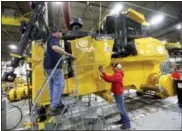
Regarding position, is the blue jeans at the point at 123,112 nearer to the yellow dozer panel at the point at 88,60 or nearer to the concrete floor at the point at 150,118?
the concrete floor at the point at 150,118

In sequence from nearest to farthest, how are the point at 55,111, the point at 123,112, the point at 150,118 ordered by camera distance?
the point at 55,111
the point at 123,112
the point at 150,118

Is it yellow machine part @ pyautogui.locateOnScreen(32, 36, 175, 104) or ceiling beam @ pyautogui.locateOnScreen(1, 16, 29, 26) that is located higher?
ceiling beam @ pyautogui.locateOnScreen(1, 16, 29, 26)

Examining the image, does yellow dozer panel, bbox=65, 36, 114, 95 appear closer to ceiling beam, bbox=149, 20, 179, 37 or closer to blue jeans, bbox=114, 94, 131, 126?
blue jeans, bbox=114, 94, 131, 126

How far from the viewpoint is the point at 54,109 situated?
2.85 meters

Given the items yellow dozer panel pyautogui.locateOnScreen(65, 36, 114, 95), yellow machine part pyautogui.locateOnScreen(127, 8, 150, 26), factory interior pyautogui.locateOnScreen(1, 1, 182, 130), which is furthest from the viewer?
yellow machine part pyautogui.locateOnScreen(127, 8, 150, 26)

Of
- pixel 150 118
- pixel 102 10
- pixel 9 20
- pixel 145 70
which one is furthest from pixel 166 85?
pixel 9 20

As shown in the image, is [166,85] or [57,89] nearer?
[57,89]

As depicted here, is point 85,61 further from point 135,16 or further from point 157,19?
point 157,19

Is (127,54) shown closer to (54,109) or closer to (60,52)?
(60,52)

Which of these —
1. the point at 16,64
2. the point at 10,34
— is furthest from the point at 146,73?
the point at 10,34

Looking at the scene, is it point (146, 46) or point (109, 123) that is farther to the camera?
point (146, 46)

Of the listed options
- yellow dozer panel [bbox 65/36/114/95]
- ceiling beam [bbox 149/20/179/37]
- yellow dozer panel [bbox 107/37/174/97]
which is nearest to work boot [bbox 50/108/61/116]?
yellow dozer panel [bbox 65/36/114/95]

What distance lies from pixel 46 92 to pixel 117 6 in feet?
27.3

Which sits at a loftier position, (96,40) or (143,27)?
(143,27)
